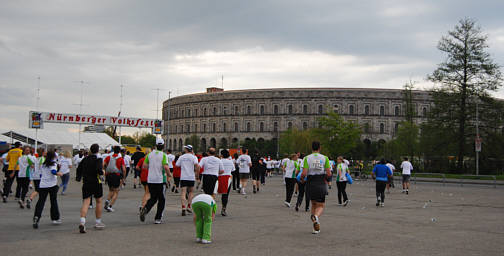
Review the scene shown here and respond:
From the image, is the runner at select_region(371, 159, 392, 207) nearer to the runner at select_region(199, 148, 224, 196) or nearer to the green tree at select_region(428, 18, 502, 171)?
the runner at select_region(199, 148, 224, 196)

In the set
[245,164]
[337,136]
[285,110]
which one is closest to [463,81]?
[337,136]

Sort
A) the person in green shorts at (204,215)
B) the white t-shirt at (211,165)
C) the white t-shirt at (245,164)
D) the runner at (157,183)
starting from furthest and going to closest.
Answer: the white t-shirt at (245,164)
the white t-shirt at (211,165)
the runner at (157,183)
the person in green shorts at (204,215)

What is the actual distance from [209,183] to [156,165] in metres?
1.60

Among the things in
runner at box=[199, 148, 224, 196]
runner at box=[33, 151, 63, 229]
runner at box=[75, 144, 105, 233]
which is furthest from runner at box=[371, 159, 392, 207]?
runner at box=[33, 151, 63, 229]

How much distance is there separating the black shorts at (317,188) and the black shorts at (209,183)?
2.80m

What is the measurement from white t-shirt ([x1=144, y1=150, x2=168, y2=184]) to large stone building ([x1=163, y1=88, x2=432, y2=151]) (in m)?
87.9

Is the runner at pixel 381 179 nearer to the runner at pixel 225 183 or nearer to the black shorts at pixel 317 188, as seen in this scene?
the runner at pixel 225 183

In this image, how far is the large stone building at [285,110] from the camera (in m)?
103

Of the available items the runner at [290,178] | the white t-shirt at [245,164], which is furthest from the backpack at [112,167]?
the white t-shirt at [245,164]

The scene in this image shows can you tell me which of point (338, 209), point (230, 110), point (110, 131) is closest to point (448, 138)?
point (338, 209)

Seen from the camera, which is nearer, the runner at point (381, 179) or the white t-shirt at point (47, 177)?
the white t-shirt at point (47, 177)

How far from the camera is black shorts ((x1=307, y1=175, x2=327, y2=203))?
10055mm

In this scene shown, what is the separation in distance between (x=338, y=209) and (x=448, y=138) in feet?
126

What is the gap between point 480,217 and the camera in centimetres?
1284
